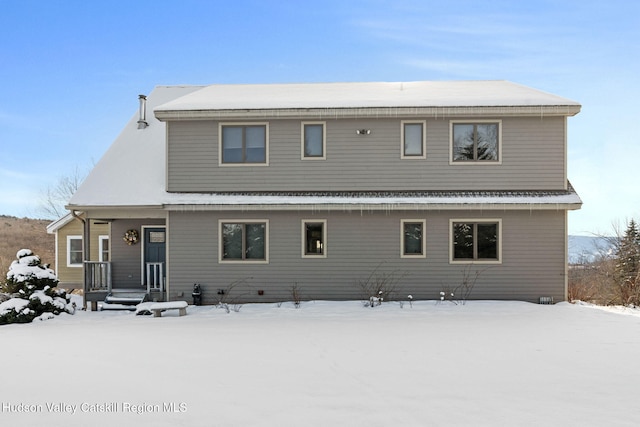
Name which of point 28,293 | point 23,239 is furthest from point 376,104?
point 23,239

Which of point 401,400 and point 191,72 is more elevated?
point 191,72

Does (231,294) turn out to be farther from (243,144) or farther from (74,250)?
(74,250)

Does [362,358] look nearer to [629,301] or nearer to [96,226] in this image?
[629,301]

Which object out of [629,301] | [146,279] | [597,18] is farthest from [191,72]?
[629,301]

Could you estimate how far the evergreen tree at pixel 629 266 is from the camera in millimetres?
15117

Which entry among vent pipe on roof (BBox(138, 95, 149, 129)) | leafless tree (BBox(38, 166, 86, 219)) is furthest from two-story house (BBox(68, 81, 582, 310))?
leafless tree (BBox(38, 166, 86, 219))

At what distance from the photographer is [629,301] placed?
596 inches

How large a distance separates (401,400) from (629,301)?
1236cm

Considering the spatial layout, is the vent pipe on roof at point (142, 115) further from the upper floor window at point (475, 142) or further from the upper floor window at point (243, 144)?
the upper floor window at point (475, 142)

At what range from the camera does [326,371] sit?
286 inches

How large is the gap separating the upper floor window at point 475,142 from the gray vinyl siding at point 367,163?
0.20m

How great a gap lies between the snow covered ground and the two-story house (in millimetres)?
2293

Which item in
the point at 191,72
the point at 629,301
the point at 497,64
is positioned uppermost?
the point at 191,72

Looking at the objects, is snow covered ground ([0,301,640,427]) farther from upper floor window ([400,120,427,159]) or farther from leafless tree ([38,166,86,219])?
leafless tree ([38,166,86,219])
